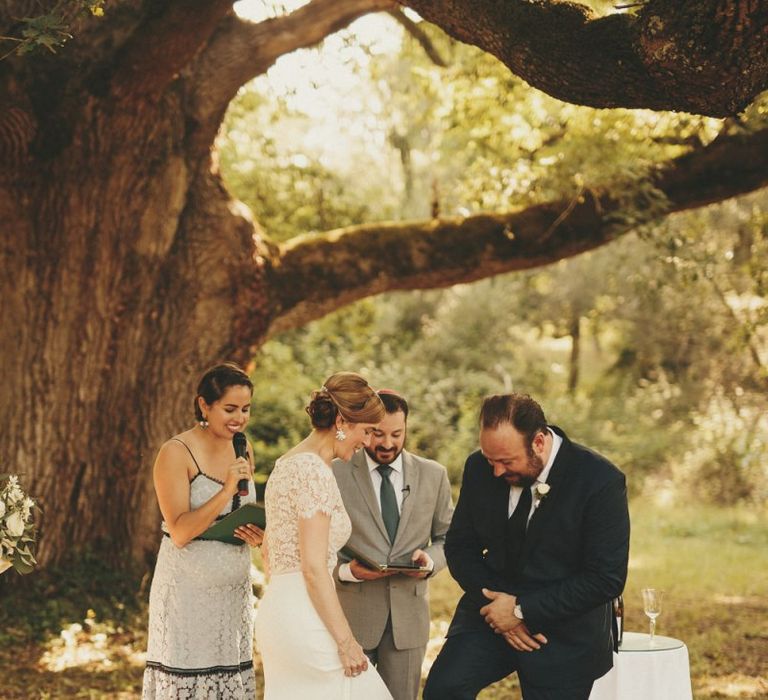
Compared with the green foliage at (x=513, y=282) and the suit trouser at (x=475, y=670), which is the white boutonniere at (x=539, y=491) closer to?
the suit trouser at (x=475, y=670)

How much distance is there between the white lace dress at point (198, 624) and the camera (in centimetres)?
502

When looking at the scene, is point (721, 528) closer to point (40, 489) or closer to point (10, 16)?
point (40, 489)

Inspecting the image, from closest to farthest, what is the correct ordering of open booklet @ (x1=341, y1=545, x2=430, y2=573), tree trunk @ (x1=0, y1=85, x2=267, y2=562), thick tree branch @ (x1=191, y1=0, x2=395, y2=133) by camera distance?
open booklet @ (x1=341, y1=545, x2=430, y2=573), tree trunk @ (x1=0, y1=85, x2=267, y2=562), thick tree branch @ (x1=191, y1=0, x2=395, y2=133)

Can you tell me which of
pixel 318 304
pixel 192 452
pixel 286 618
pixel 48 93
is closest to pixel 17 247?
pixel 48 93

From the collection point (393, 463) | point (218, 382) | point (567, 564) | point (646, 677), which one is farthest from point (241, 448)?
point (646, 677)

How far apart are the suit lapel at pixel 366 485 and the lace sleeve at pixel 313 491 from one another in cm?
85

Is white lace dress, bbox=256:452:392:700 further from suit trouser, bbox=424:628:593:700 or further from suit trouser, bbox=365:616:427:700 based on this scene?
suit trouser, bbox=365:616:427:700

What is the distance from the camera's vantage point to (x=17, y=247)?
871 centimetres

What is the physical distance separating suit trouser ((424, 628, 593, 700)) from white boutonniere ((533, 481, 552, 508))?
63 cm

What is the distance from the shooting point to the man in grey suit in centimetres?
512

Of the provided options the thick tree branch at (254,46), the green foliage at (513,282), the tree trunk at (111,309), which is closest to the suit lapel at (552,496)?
the green foliage at (513,282)

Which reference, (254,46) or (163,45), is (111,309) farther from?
(254,46)

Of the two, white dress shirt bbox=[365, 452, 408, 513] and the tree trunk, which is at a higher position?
the tree trunk

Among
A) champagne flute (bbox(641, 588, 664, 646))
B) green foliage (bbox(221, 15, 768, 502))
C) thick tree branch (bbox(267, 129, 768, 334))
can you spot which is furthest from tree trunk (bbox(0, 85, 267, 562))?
champagne flute (bbox(641, 588, 664, 646))
